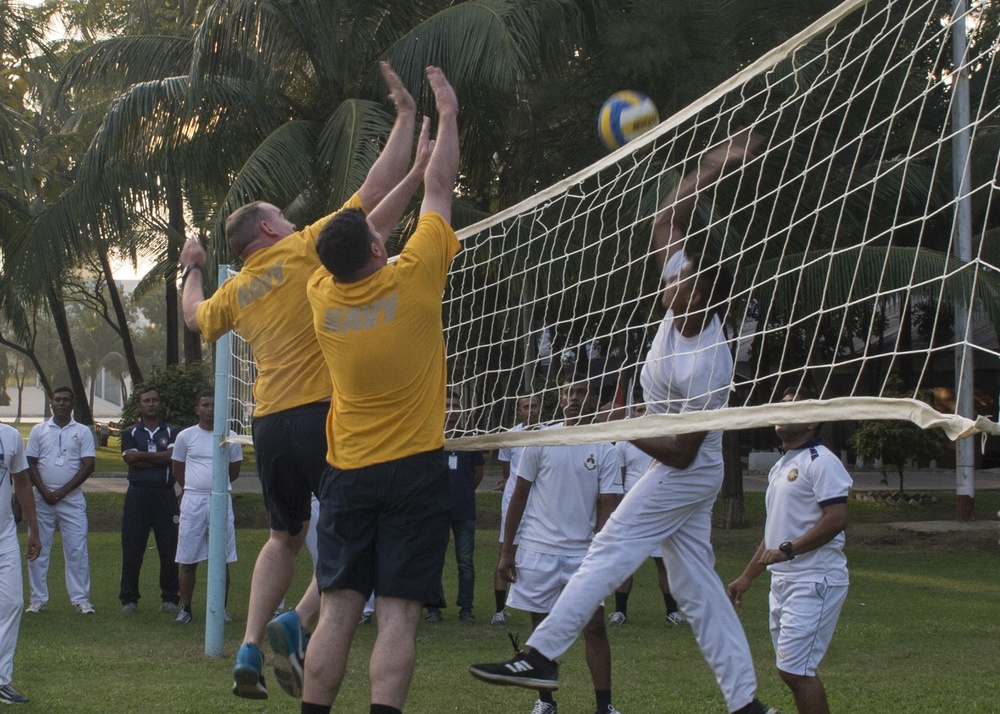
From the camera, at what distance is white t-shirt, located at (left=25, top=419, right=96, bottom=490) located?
1127 cm

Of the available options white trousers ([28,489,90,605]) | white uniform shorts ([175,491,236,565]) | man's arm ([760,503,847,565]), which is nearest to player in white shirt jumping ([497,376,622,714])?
man's arm ([760,503,847,565])

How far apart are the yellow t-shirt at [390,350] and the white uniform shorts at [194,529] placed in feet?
21.3

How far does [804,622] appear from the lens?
17.7 feet

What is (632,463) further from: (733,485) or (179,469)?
(733,485)

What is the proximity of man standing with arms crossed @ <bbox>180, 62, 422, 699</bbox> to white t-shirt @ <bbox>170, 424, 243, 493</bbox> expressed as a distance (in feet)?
18.2

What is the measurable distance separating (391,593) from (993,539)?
15.0 metres

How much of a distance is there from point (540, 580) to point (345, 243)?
136 inches

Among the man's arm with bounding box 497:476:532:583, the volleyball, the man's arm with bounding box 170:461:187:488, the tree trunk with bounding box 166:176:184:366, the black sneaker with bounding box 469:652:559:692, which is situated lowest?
the black sneaker with bounding box 469:652:559:692

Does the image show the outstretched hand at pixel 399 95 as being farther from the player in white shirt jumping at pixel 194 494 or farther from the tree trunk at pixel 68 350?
the tree trunk at pixel 68 350

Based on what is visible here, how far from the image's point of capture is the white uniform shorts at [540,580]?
23.0 feet

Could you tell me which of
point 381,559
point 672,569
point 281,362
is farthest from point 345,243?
point 672,569

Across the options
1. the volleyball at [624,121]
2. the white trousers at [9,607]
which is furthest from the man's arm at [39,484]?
the volleyball at [624,121]

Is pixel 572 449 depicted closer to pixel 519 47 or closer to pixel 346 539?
pixel 346 539

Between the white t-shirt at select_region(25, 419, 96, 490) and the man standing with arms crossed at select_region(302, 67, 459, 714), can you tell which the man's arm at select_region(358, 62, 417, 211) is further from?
the white t-shirt at select_region(25, 419, 96, 490)
